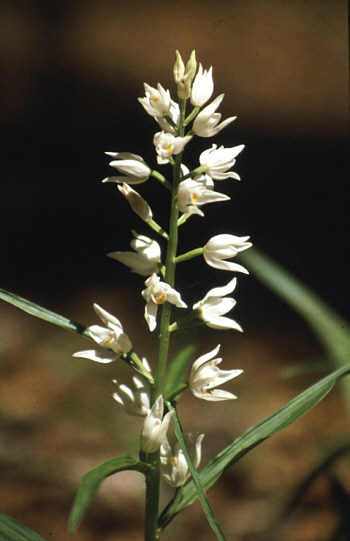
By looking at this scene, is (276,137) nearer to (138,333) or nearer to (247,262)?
(138,333)

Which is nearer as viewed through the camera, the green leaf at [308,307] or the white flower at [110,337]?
the white flower at [110,337]

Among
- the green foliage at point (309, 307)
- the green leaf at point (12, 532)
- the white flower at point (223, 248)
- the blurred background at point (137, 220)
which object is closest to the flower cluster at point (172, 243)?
the white flower at point (223, 248)

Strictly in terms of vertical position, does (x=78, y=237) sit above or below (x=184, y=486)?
above

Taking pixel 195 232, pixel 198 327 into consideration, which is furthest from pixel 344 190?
pixel 198 327

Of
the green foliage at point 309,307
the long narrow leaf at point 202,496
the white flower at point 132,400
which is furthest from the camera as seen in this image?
the green foliage at point 309,307

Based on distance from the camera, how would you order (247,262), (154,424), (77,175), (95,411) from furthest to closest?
(77,175)
(95,411)
(247,262)
(154,424)

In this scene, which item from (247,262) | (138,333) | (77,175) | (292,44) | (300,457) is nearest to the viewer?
(247,262)

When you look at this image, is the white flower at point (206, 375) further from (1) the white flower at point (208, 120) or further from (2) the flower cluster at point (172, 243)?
(1) the white flower at point (208, 120)
